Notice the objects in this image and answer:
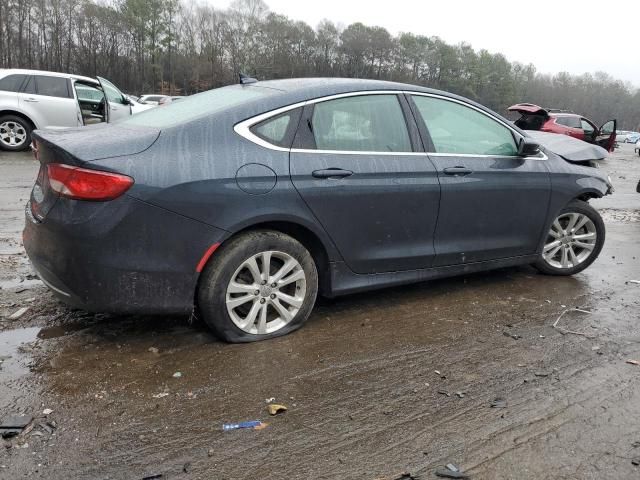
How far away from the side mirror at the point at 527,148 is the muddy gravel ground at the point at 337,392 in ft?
4.00

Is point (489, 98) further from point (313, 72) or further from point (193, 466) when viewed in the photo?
point (193, 466)

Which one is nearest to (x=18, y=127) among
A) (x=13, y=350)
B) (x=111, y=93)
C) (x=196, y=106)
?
(x=111, y=93)

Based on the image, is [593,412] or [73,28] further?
[73,28]

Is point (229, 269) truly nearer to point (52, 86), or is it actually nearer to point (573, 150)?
point (573, 150)

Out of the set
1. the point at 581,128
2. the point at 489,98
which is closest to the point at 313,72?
the point at 489,98

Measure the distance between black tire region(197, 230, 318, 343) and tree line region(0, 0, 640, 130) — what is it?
44.2 m

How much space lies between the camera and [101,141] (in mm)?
2918

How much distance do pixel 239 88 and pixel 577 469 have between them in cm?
310

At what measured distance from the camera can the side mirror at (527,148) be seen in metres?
4.27

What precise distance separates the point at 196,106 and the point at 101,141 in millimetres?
785

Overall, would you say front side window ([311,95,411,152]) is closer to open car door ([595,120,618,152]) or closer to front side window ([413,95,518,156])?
front side window ([413,95,518,156])

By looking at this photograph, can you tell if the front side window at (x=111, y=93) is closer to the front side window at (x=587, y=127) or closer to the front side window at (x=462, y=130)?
the front side window at (x=462, y=130)

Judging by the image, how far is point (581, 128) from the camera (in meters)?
19.3

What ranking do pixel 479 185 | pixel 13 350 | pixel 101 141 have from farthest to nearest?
pixel 479 185
pixel 13 350
pixel 101 141
